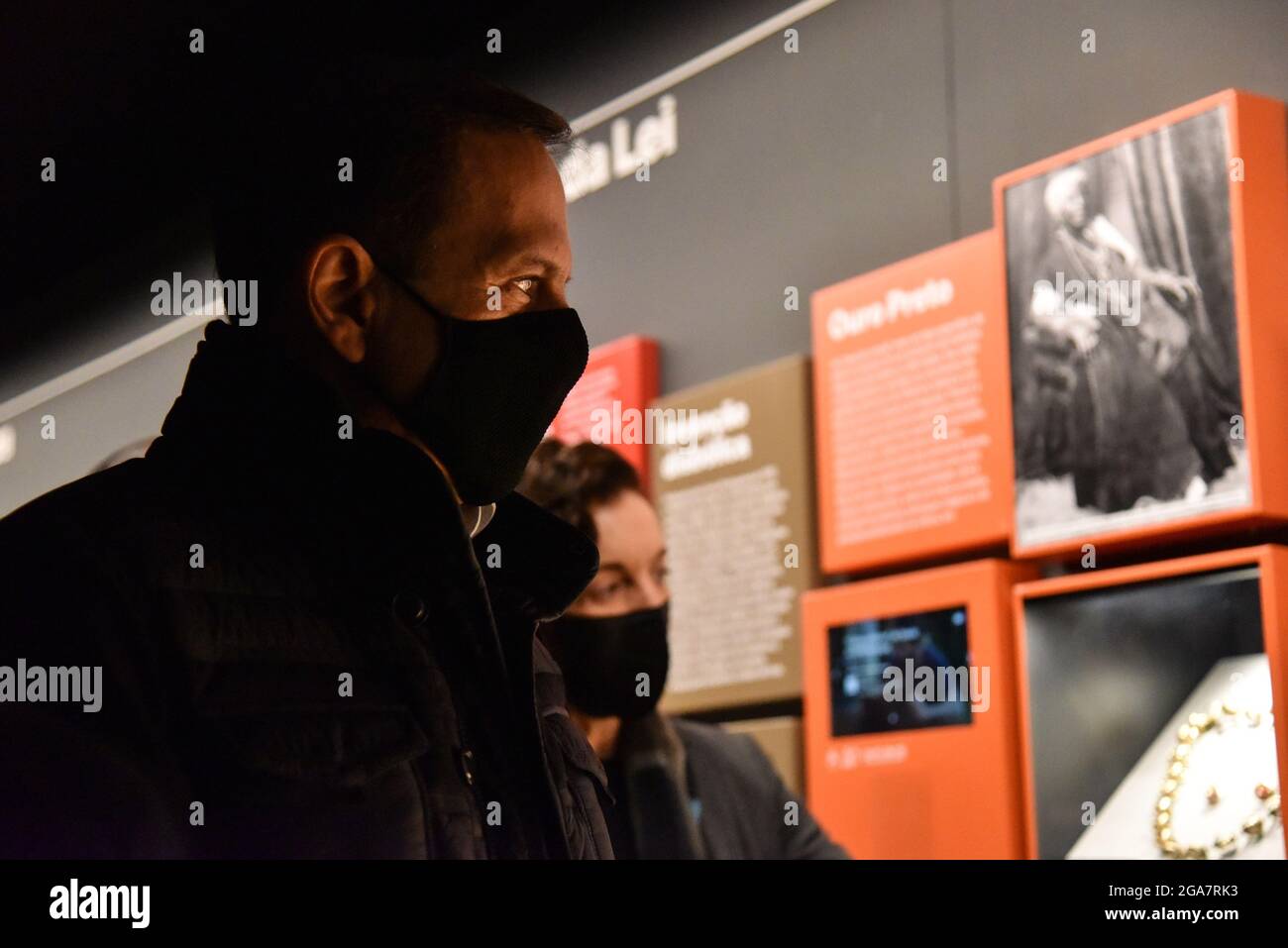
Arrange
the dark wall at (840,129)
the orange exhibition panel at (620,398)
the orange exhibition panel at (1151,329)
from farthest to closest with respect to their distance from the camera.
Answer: the orange exhibition panel at (620,398) < the dark wall at (840,129) < the orange exhibition panel at (1151,329)

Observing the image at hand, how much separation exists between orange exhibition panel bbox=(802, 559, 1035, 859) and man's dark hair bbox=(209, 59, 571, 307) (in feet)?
5.43

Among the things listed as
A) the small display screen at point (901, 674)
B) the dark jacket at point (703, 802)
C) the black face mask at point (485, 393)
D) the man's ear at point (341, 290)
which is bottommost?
the dark jacket at point (703, 802)

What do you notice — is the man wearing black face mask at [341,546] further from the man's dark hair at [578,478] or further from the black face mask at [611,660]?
the man's dark hair at [578,478]

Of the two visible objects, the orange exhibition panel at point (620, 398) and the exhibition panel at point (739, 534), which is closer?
the exhibition panel at point (739, 534)

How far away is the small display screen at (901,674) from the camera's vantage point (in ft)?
9.11

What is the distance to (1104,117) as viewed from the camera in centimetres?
269

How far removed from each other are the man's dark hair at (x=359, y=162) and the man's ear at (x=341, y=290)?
0.01 meters

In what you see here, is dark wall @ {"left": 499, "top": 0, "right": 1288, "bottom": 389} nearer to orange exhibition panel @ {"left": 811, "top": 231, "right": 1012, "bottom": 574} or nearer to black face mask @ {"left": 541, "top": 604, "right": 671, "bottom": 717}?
orange exhibition panel @ {"left": 811, "top": 231, "right": 1012, "bottom": 574}

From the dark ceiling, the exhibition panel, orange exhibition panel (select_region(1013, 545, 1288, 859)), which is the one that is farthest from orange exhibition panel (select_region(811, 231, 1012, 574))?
the dark ceiling

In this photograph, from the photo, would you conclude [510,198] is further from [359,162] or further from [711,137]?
[711,137]

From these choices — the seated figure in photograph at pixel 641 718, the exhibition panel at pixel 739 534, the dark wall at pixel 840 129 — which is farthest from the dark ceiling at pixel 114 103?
the exhibition panel at pixel 739 534

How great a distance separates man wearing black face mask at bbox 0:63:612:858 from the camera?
3.55ft
